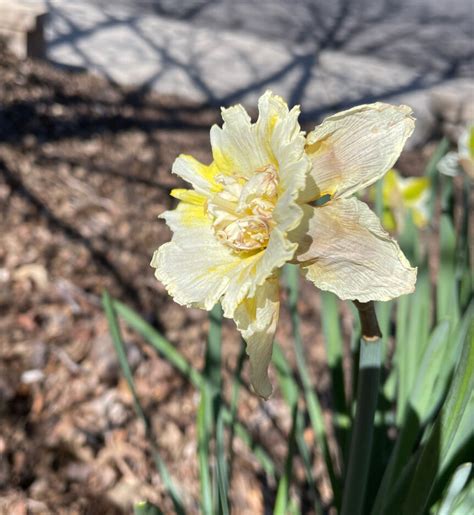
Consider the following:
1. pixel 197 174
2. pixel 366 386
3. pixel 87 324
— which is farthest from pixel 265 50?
pixel 366 386

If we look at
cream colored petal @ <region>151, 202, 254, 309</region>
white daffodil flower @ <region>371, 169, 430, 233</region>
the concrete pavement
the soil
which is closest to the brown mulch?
the soil

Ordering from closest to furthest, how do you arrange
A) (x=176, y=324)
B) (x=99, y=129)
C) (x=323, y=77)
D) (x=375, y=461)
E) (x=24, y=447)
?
1. (x=375, y=461)
2. (x=24, y=447)
3. (x=176, y=324)
4. (x=99, y=129)
5. (x=323, y=77)

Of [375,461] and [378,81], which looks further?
[378,81]

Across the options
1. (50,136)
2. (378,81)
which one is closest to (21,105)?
(50,136)

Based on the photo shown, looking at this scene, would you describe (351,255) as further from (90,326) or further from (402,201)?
(90,326)

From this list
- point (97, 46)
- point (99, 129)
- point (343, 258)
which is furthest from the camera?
point (97, 46)

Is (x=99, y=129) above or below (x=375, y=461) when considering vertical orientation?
above

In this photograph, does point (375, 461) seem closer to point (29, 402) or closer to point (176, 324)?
point (29, 402)
